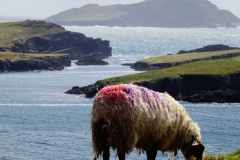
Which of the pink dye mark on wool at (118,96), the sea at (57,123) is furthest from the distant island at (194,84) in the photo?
the pink dye mark on wool at (118,96)

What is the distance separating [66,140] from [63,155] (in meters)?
10.7

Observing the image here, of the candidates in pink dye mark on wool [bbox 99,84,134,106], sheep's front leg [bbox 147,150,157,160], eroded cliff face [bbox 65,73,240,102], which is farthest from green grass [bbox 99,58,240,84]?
pink dye mark on wool [bbox 99,84,134,106]

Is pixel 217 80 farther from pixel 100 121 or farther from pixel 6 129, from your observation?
pixel 100 121

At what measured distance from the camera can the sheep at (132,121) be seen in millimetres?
16266

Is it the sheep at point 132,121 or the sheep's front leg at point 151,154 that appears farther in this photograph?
the sheep's front leg at point 151,154

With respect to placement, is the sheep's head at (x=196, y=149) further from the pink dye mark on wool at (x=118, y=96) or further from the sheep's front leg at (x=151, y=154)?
the pink dye mark on wool at (x=118, y=96)

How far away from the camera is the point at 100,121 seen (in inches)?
642

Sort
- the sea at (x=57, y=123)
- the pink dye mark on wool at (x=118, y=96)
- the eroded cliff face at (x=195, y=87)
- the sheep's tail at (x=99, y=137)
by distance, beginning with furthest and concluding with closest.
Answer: the eroded cliff face at (x=195, y=87) → the sea at (x=57, y=123) → the sheep's tail at (x=99, y=137) → the pink dye mark on wool at (x=118, y=96)

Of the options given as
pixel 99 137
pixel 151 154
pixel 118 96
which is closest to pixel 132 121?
pixel 118 96

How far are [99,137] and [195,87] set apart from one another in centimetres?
11442

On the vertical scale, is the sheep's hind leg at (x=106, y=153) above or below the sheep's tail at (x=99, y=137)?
below

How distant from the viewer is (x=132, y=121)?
16375 millimetres

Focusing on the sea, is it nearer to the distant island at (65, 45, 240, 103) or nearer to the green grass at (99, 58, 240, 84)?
the distant island at (65, 45, 240, 103)

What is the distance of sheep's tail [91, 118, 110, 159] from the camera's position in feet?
53.7
